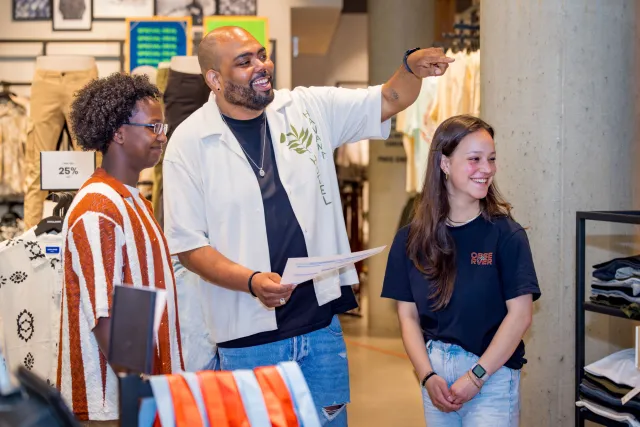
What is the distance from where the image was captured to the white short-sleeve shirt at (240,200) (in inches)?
112

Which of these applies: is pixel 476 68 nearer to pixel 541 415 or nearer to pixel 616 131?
pixel 616 131

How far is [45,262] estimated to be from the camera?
11.6ft

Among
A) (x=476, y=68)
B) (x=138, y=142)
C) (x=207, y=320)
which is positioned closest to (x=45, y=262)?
(x=207, y=320)

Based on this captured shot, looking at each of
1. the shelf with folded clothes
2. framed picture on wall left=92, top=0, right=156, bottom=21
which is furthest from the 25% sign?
framed picture on wall left=92, top=0, right=156, bottom=21

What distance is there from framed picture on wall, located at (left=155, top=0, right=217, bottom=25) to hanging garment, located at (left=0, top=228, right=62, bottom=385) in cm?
449

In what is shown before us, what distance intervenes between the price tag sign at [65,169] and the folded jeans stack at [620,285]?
2.36 meters

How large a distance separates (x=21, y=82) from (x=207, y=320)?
216 inches

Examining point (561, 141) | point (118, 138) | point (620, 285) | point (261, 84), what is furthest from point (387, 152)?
point (118, 138)

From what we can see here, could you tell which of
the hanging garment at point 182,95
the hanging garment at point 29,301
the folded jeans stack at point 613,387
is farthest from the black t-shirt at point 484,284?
the hanging garment at point 182,95

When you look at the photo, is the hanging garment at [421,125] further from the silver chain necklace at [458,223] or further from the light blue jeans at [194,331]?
the silver chain necklace at [458,223]

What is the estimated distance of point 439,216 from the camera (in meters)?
2.78

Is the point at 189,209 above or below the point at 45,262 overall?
above

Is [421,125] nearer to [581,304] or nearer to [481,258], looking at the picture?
[581,304]

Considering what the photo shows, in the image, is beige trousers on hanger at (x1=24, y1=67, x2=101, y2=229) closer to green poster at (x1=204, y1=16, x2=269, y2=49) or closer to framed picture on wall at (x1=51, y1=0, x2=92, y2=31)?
green poster at (x1=204, y1=16, x2=269, y2=49)
